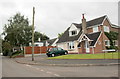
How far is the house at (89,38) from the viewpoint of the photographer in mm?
31359

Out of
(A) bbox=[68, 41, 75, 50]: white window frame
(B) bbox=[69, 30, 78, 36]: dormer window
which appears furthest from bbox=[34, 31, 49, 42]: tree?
(A) bbox=[68, 41, 75, 50]: white window frame

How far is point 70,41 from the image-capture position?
38.0 meters

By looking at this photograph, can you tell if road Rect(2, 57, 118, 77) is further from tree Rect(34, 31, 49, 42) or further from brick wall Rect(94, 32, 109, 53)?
tree Rect(34, 31, 49, 42)

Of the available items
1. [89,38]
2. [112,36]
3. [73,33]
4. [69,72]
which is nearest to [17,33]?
[73,33]

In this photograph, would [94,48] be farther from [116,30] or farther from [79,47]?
[116,30]

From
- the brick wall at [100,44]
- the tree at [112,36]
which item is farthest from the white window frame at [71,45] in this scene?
the tree at [112,36]

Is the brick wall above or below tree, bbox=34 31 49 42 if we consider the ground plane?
below

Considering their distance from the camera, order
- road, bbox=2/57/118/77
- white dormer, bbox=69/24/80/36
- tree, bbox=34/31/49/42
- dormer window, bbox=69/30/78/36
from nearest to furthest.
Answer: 1. road, bbox=2/57/118/77
2. white dormer, bbox=69/24/80/36
3. dormer window, bbox=69/30/78/36
4. tree, bbox=34/31/49/42

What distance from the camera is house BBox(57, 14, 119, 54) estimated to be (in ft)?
103

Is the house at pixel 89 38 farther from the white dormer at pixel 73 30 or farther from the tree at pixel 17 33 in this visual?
the tree at pixel 17 33

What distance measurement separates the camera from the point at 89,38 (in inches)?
1268

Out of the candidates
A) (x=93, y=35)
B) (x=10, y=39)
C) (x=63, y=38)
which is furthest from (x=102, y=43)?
(x=10, y=39)

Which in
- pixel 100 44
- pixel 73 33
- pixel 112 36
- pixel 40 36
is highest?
pixel 40 36

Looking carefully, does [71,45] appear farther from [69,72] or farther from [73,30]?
[69,72]
